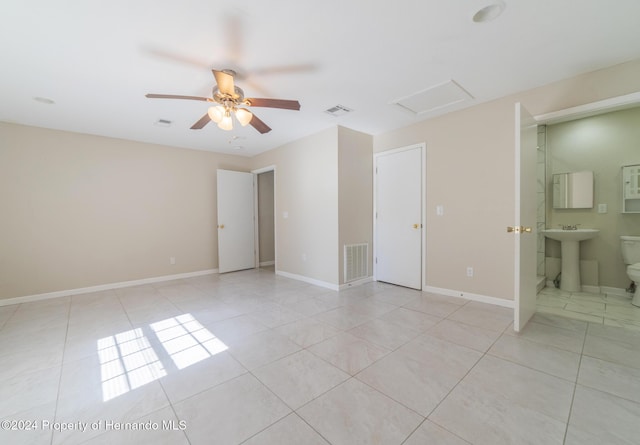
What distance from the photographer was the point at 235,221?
5371mm

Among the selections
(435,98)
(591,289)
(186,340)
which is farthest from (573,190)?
(186,340)

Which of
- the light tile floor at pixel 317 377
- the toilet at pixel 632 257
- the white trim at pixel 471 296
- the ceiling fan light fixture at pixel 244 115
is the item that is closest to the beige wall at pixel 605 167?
the toilet at pixel 632 257

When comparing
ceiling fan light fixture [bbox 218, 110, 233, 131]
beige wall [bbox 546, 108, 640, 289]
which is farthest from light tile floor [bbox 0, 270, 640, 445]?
ceiling fan light fixture [bbox 218, 110, 233, 131]

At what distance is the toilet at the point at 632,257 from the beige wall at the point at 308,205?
3.51 metres

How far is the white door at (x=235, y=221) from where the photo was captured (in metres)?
5.19

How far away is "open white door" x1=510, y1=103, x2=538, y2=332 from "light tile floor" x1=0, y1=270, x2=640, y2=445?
25 cm

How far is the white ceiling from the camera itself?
1668mm

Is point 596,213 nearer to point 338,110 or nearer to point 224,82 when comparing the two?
point 338,110

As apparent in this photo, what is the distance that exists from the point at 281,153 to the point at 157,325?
3.34 metres

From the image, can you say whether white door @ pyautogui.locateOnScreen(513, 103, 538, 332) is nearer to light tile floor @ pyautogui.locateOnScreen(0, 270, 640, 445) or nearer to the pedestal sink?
light tile floor @ pyautogui.locateOnScreen(0, 270, 640, 445)

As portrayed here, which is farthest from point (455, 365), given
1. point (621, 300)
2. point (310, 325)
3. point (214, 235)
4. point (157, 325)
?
point (214, 235)

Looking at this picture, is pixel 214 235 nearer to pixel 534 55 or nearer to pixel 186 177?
pixel 186 177

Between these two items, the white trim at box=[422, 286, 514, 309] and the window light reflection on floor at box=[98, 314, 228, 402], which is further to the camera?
the white trim at box=[422, 286, 514, 309]

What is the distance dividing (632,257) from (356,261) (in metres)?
3.43
